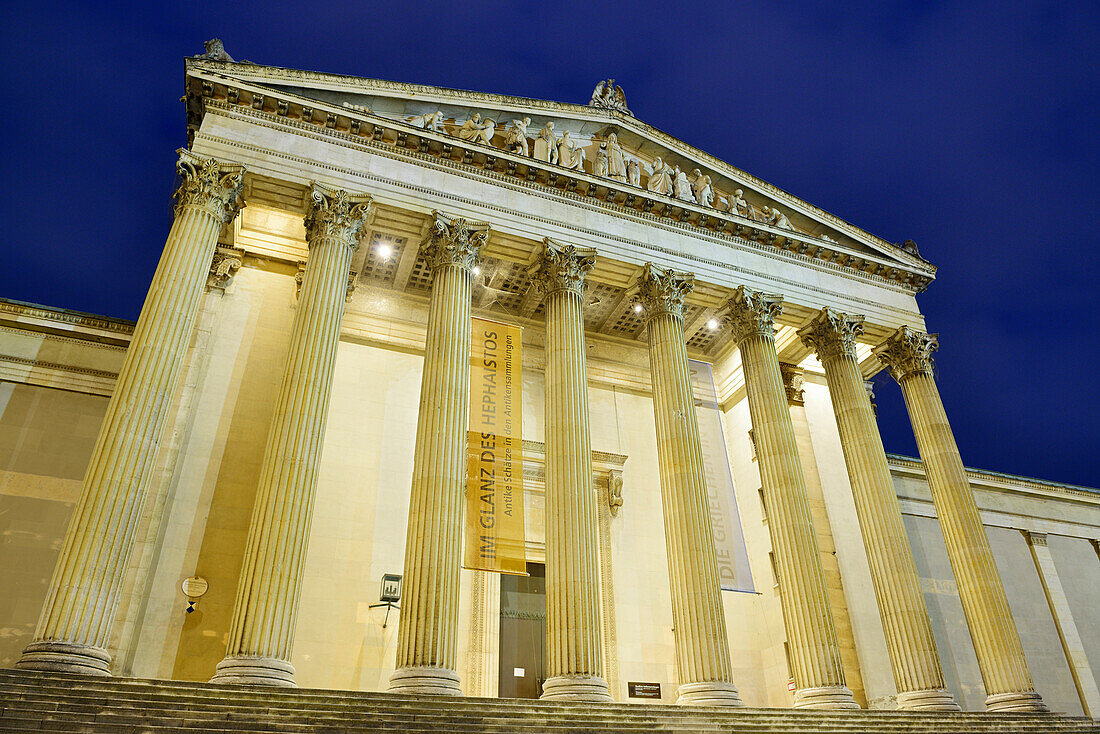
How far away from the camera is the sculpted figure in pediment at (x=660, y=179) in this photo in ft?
70.2

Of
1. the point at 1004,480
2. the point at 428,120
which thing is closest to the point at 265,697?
the point at 428,120

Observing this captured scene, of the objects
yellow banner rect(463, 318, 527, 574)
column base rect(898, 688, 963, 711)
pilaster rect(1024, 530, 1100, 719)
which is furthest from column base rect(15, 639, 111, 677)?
pilaster rect(1024, 530, 1100, 719)

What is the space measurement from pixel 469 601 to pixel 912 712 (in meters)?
10.3

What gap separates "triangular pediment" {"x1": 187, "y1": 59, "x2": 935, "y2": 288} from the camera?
17.7 meters

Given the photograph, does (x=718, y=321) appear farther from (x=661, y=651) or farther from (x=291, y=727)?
(x=291, y=727)

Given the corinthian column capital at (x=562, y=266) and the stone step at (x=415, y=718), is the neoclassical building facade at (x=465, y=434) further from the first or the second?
the stone step at (x=415, y=718)

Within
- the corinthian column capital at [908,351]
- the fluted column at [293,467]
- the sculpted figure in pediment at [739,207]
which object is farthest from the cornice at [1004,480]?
the fluted column at [293,467]

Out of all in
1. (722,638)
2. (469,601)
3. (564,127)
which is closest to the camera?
(722,638)

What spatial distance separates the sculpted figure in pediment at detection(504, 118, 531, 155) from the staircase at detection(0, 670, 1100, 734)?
13.7m

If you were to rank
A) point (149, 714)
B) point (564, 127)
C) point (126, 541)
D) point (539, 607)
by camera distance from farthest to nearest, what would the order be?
point (564, 127) → point (539, 607) → point (126, 541) → point (149, 714)

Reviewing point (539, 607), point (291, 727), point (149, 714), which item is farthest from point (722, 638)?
point (149, 714)

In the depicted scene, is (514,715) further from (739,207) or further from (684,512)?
(739,207)

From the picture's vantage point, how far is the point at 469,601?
18.3m

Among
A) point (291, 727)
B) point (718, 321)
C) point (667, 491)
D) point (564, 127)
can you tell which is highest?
point (564, 127)
